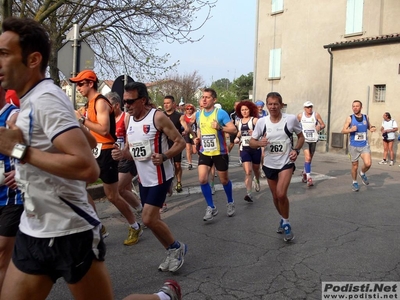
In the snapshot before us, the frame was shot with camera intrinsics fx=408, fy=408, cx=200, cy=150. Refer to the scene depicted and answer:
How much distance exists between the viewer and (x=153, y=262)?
4477 mm

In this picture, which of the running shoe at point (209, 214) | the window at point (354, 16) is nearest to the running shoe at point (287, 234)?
the running shoe at point (209, 214)

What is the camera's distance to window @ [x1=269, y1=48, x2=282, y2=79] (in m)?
23.7

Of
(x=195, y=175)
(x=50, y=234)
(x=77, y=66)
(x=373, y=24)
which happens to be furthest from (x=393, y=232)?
(x=373, y=24)

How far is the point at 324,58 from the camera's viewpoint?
21.0 m

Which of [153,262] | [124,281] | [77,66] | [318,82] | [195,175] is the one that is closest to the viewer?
[124,281]

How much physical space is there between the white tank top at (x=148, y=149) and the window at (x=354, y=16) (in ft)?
59.7

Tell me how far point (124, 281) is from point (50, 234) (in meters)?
2.12

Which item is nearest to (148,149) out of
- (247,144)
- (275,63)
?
(247,144)

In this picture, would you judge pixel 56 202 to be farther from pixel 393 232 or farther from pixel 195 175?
pixel 195 175

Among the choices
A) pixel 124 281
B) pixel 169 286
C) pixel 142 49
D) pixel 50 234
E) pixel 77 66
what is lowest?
pixel 124 281

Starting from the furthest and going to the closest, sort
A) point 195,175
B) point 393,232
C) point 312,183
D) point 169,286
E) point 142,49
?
point 142,49, point 195,175, point 312,183, point 393,232, point 169,286

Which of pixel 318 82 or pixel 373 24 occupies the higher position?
pixel 373 24

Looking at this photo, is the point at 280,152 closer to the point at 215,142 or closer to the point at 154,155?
the point at 215,142

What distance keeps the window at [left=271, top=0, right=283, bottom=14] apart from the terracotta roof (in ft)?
15.9
